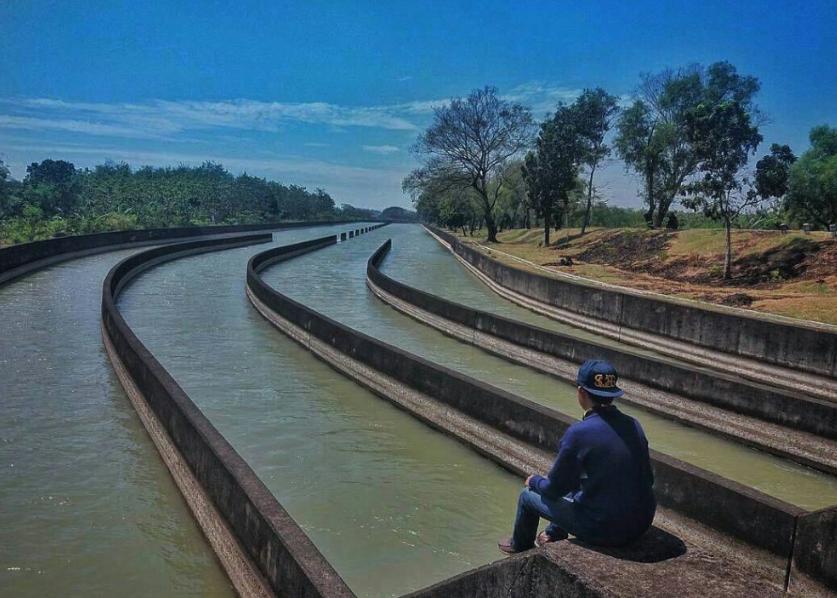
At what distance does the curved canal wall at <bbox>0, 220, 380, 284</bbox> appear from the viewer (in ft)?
100

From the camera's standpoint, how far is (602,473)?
420 centimetres

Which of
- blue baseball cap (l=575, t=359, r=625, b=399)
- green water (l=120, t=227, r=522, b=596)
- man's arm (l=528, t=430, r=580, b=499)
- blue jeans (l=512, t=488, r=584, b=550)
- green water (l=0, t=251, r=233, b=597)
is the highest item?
blue baseball cap (l=575, t=359, r=625, b=399)

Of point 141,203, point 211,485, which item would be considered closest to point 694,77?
point 211,485

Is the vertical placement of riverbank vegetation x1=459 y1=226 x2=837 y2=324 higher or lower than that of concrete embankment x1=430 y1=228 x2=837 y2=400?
higher

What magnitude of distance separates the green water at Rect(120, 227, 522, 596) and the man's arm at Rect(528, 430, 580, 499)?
8.84ft

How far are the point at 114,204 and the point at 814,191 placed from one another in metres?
90.1

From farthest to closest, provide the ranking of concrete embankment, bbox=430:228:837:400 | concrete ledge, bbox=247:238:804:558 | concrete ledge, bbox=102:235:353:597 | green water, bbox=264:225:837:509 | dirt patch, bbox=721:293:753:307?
dirt patch, bbox=721:293:753:307 < concrete embankment, bbox=430:228:837:400 < green water, bbox=264:225:837:509 < concrete ledge, bbox=247:238:804:558 < concrete ledge, bbox=102:235:353:597

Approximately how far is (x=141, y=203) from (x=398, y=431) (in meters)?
100

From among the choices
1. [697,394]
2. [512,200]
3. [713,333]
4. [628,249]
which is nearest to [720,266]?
[628,249]

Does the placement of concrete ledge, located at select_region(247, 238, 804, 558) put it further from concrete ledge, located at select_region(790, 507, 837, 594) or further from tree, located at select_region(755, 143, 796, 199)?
tree, located at select_region(755, 143, 796, 199)

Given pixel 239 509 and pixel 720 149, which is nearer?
pixel 239 509

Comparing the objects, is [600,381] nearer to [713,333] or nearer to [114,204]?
[713,333]

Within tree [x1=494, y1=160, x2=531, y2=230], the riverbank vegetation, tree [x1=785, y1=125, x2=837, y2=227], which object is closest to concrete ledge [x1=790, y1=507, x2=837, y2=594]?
the riverbank vegetation

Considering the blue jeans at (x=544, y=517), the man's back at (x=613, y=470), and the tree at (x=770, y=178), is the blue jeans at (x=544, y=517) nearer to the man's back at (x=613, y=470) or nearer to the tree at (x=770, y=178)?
the man's back at (x=613, y=470)
